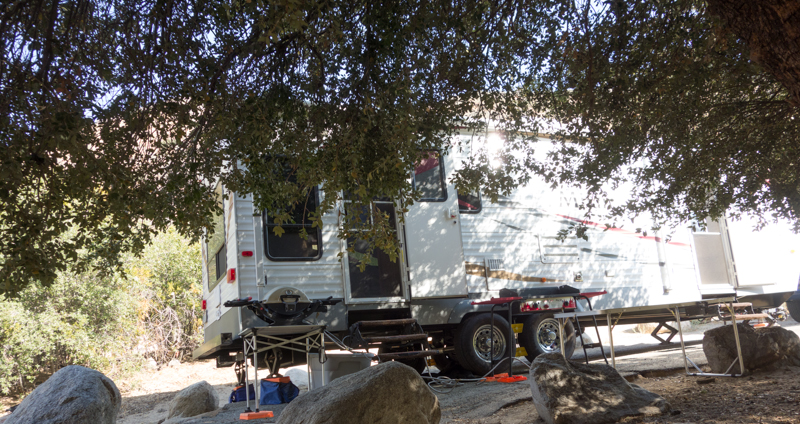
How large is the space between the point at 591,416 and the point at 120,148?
3806 millimetres

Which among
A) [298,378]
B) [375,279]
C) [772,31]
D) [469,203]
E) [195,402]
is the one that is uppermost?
[469,203]

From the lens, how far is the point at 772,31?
2900 mm

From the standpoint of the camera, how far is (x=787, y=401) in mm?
4520

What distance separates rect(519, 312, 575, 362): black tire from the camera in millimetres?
7898

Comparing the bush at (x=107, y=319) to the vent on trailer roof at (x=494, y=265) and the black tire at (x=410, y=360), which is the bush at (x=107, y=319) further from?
the vent on trailer roof at (x=494, y=265)

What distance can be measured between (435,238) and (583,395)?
3461mm

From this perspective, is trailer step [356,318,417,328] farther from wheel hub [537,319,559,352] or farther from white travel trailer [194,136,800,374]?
wheel hub [537,319,559,352]

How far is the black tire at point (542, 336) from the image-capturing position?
7.90m

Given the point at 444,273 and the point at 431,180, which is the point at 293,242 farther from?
the point at 431,180

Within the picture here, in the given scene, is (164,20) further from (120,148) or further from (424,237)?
(424,237)

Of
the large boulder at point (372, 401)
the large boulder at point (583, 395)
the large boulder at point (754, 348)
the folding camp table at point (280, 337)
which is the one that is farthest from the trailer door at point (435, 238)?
the large boulder at point (372, 401)

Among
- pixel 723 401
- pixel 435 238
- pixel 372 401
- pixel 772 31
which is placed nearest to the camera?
pixel 772 31

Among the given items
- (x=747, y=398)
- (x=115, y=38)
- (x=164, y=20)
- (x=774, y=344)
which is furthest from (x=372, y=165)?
(x=774, y=344)

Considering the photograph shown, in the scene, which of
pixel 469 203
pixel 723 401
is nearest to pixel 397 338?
pixel 469 203
